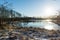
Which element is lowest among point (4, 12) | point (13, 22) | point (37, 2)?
point (13, 22)

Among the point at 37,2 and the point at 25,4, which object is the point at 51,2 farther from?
the point at 25,4

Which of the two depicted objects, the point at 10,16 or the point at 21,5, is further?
the point at 10,16

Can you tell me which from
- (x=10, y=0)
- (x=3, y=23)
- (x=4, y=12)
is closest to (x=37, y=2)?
(x=10, y=0)

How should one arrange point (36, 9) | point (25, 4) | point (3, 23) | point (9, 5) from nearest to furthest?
point (25, 4), point (36, 9), point (9, 5), point (3, 23)

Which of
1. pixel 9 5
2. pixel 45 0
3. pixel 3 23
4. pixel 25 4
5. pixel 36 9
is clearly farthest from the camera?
pixel 3 23

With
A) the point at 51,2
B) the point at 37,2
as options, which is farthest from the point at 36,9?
the point at 51,2

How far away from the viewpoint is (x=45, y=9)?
3854 millimetres

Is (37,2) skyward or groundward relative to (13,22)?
skyward

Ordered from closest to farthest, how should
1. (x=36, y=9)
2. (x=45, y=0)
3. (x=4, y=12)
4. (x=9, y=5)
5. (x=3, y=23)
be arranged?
1. (x=45, y=0)
2. (x=36, y=9)
3. (x=9, y=5)
4. (x=3, y=23)
5. (x=4, y=12)

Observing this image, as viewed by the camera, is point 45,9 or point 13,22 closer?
point 45,9

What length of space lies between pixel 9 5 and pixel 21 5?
683mm

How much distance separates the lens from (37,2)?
Result: 3826 mm

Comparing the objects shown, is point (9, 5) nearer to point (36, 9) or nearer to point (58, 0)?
point (36, 9)

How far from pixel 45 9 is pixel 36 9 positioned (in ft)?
1.46
